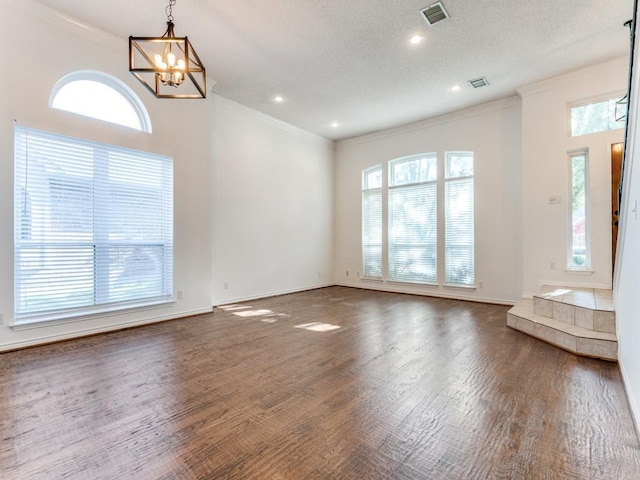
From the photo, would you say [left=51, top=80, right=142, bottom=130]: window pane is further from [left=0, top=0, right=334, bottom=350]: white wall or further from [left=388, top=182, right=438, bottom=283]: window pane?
[left=388, top=182, right=438, bottom=283]: window pane

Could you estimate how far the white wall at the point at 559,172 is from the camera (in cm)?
451

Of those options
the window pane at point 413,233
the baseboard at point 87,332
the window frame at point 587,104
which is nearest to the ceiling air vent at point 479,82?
the window frame at point 587,104

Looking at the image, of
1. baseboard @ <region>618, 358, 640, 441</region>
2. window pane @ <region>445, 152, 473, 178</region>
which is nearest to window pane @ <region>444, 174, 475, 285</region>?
window pane @ <region>445, 152, 473, 178</region>

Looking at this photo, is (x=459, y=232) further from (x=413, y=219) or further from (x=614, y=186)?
(x=614, y=186)

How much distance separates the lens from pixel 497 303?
5719 millimetres

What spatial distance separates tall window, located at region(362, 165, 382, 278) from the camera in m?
7.51

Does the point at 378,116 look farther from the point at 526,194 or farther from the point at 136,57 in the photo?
the point at 136,57

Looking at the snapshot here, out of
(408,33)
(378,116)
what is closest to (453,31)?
(408,33)

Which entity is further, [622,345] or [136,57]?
[136,57]

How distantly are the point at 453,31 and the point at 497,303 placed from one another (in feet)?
14.7

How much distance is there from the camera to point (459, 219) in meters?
6.25

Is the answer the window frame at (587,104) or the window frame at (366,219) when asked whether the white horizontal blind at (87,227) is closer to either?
the window frame at (366,219)

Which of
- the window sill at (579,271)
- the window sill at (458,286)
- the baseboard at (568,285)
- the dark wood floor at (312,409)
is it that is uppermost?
the window sill at (579,271)

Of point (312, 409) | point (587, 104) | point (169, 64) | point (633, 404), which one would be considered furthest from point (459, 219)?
point (169, 64)
